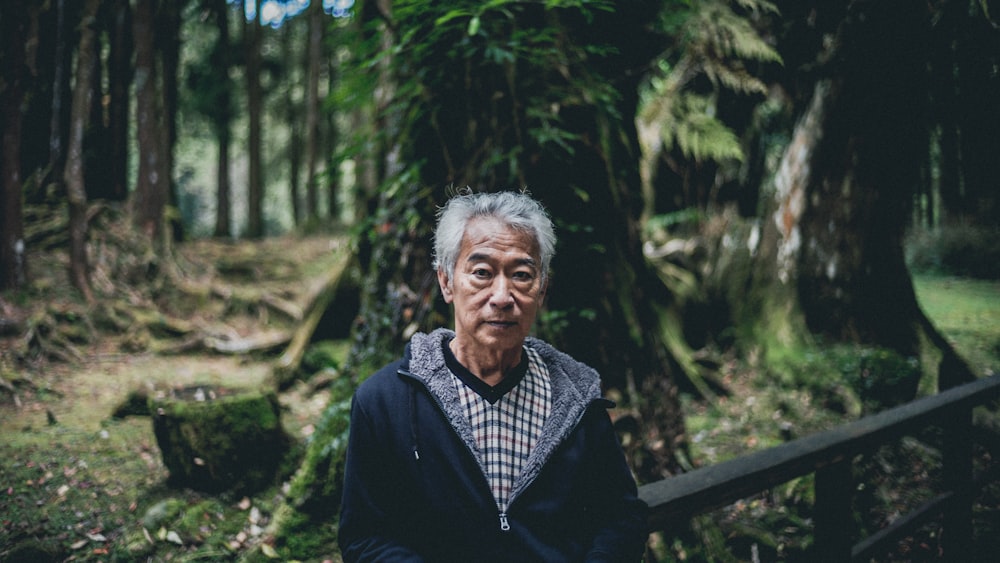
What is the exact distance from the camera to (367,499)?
1570 millimetres

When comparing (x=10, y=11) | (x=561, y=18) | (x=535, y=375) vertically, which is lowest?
(x=535, y=375)

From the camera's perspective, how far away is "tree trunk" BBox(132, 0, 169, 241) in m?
9.92

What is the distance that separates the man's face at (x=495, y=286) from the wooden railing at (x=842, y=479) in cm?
89

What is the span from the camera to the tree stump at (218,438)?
3828 mm

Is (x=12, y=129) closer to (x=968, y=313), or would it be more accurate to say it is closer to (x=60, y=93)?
(x=60, y=93)

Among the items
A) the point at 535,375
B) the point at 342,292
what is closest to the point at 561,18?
the point at 535,375

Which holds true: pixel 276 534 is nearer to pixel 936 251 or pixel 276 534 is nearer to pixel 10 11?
pixel 10 11

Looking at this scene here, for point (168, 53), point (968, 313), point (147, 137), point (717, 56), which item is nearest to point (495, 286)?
point (717, 56)

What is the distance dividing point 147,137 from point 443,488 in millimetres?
11619

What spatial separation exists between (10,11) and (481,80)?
17.6ft

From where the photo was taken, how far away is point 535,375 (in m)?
1.85

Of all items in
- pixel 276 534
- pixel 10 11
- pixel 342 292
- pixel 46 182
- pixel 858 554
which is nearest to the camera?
pixel 858 554

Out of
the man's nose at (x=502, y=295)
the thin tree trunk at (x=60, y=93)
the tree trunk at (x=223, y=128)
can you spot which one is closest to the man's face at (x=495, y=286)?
the man's nose at (x=502, y=295)

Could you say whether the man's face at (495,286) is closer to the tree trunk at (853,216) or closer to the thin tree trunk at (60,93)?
the tree trunk at (853,216)
